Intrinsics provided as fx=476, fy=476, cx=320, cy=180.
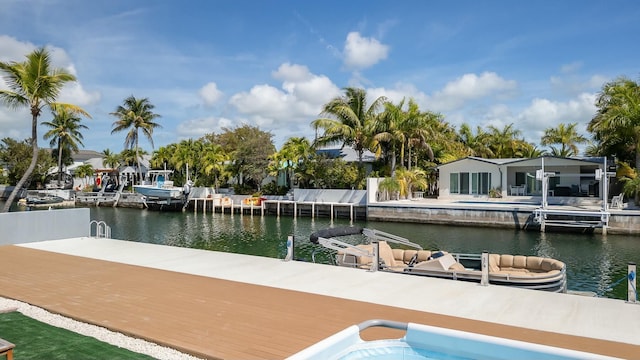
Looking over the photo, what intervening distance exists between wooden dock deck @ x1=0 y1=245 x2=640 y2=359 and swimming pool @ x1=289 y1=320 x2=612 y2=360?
947 millimetres

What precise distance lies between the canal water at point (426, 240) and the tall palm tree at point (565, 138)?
25659 mm

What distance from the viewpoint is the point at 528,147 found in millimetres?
53344

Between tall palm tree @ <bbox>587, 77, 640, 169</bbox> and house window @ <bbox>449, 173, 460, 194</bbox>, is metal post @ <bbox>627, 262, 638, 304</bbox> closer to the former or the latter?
tall palm tree @ <bbox>587, 77, 640, 169</bbox>

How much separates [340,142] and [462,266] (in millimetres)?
31191

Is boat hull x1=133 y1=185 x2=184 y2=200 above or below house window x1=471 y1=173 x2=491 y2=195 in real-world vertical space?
below

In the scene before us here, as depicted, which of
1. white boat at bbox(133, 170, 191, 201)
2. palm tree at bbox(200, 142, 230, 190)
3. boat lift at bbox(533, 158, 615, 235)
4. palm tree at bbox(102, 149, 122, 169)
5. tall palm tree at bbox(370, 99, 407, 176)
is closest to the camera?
boat lift at bbox(533, 158, 615, 235)

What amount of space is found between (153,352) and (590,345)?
5.65 metres

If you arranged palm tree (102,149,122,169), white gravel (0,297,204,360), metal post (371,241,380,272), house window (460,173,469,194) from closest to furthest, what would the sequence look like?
white gravel (0,297,204,360) < metal post (371,241,380,272) < house window (460,173,469,194) < palm tree (102,149,122,169)

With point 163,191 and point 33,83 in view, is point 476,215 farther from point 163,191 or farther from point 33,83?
point 163,191

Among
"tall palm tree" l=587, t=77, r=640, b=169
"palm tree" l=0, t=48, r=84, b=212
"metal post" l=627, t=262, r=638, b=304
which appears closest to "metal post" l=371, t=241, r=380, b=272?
"metal post" l=627, t=262, r=638, b=304

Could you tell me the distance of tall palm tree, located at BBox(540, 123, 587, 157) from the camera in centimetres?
4934

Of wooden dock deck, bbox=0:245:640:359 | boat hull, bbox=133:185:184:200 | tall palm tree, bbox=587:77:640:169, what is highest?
tall palm tree, bbox=587:77:640:169

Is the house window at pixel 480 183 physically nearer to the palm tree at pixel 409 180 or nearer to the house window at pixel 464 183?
the house window at pixel 464 183

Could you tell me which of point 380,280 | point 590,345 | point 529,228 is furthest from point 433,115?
point 590,345
